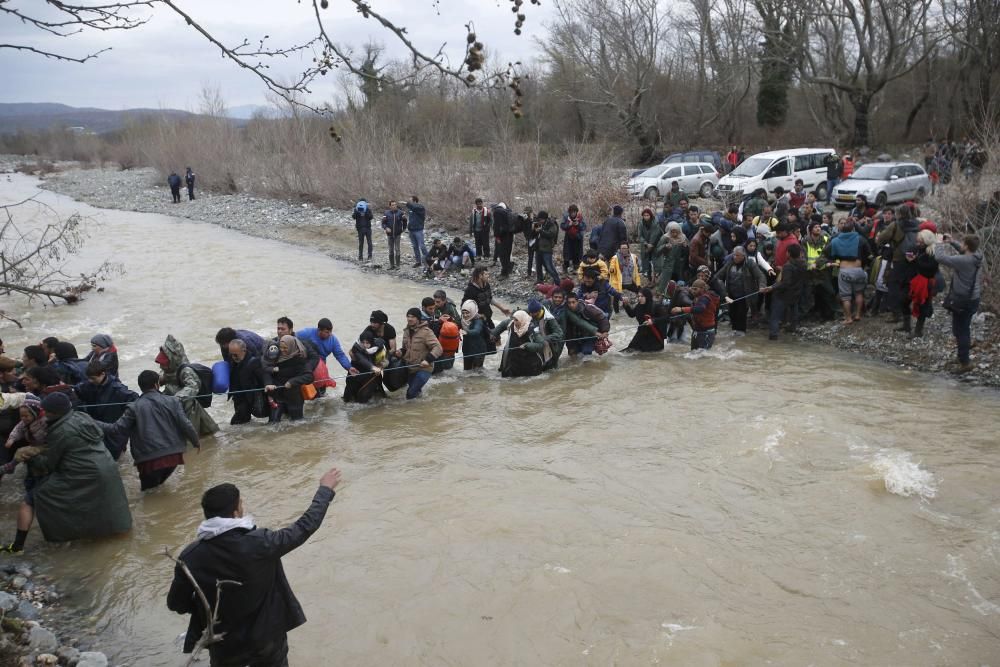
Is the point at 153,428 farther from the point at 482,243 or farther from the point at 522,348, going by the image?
the point at 482,243

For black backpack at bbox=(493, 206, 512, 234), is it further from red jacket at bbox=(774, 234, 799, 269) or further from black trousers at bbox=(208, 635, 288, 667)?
black trousers at bbox=(208, 635, 288, 667)

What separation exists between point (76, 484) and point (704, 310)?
775 cm

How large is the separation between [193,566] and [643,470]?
4804mm

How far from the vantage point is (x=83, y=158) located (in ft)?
215

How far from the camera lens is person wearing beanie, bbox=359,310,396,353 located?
906cm

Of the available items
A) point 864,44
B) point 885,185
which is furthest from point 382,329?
point 864,44

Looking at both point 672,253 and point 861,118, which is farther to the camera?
point 861,118

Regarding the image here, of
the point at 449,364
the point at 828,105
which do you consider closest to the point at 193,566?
the point at 449,364

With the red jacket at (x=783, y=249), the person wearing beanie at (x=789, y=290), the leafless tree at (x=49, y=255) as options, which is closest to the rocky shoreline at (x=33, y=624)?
the leafless tree at (x=49, y=255)

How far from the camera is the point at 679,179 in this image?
72.7ft

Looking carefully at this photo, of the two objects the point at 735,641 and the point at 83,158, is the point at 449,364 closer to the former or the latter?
the point at 735,641

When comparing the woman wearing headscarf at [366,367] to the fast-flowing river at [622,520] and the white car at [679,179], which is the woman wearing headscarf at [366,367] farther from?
the white car at [679,179]

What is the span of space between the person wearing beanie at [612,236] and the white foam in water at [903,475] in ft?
22.6

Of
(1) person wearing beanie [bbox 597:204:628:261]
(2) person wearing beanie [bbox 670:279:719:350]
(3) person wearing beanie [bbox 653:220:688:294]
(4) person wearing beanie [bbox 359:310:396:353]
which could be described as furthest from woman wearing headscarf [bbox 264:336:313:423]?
(1) person wearing beanie [bbox 597:204:628:261]
